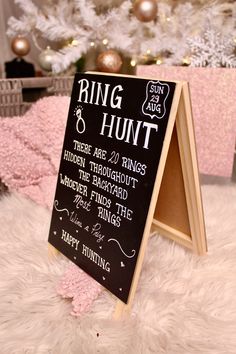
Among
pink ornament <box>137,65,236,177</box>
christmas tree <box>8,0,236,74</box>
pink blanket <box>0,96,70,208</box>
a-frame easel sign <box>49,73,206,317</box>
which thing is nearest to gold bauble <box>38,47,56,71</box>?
christmas tree <box>8,0,236,74</box>

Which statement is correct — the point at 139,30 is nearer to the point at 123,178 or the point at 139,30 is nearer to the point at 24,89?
the point at 24,89

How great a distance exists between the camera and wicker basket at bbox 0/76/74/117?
69.4 inches

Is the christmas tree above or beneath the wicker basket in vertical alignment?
above

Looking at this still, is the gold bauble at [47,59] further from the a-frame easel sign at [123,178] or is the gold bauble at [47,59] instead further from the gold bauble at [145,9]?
the a-frame easel sign at [123,178]

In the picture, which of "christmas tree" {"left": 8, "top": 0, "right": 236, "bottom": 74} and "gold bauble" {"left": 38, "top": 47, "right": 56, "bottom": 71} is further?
"gold bauble" {"left": 38, "top": 47, "right": 56, "bottom": 71}

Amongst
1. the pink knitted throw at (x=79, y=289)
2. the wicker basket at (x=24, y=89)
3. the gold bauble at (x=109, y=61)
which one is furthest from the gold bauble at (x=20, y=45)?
the pink knitted throw at (x=79, y=289)

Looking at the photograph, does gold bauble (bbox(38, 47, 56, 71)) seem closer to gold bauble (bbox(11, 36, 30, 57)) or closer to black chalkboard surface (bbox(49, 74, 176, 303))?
gold bauble (bbox(11, 36, 30, 57))

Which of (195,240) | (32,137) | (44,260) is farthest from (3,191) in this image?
(195,240)

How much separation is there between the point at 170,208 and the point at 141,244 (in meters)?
0.26

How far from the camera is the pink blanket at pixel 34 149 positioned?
1491 mm

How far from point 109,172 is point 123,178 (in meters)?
0.05

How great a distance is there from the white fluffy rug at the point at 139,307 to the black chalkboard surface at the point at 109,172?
0.07 meters

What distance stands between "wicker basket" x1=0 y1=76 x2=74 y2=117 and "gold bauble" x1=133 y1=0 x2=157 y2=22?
18.4 inches

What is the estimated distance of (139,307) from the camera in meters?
0.88
